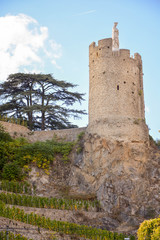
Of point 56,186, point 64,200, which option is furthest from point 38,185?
point 64,200

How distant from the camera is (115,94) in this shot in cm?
2105

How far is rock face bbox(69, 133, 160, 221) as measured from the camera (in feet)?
59.0

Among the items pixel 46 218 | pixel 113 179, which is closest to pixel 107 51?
pixel 113 179

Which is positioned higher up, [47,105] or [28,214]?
[47,105]

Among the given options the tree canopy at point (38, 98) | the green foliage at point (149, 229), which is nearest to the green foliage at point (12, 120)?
the tree canopy at point (38, 98)

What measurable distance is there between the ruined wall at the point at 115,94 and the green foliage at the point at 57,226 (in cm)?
655

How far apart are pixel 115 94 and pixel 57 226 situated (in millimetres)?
9053

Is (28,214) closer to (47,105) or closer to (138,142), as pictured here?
(138,142)

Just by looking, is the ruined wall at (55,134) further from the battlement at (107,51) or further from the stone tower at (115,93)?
the battlement at (107,51)

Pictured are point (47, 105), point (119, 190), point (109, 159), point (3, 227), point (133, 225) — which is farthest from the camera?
point (47, 105)

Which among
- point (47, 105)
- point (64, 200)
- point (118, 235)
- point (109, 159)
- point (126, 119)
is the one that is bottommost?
point (118, 235)

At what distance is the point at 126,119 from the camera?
20.6 meters

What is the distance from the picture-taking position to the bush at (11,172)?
1881 cm

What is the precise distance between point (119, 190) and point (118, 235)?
12.3 feet
